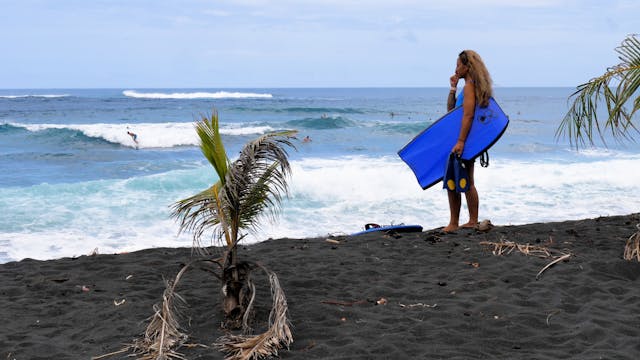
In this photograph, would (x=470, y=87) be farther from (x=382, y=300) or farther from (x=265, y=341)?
(x=265, y=341)

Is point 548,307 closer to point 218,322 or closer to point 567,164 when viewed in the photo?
point 218,322

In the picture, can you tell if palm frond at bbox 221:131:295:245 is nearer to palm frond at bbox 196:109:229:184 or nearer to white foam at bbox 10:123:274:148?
palm frond at bbox 196:109:229:184

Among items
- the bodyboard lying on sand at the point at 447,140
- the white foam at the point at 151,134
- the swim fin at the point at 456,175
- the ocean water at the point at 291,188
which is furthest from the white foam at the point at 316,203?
the white foam at the point at 151,134

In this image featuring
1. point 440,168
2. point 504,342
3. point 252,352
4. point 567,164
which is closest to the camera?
point 252,352

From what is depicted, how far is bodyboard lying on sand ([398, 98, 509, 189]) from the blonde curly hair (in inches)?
5.1

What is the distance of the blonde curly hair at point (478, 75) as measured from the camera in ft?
21.6

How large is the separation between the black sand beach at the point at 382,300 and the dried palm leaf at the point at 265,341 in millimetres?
92

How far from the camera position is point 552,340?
407cm

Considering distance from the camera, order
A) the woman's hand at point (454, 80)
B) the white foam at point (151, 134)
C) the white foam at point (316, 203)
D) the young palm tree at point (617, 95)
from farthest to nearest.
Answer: the white foam at point (151, 134) → the white foam at point (316, 203) → the woman's hand at point (454, 80) → the young palm tree at point (617, 95)

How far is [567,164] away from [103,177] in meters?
11.3

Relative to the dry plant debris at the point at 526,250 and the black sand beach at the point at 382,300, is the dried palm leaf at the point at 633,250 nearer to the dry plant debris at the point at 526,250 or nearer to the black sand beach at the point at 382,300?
the black sand beach at the point at 382,300

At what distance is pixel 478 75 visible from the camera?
6.56 metres

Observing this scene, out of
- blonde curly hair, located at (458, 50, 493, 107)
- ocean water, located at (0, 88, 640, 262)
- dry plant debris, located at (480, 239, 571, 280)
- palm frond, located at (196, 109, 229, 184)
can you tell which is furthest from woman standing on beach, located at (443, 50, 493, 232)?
palm frond, located at (196, 109, 229, 184)

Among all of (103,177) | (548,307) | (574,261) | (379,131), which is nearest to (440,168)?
(574,261)
